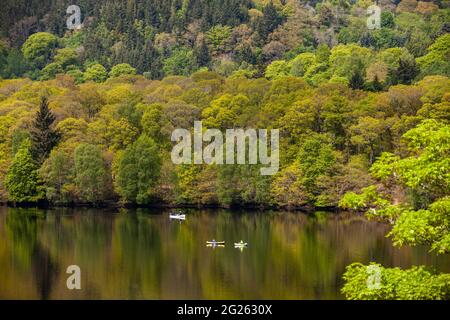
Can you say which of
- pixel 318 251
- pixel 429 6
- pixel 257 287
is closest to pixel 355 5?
pixel 429 6

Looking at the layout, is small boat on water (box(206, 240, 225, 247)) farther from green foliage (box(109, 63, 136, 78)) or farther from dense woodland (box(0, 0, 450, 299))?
green foliage (box(109, 63, 136, 78))

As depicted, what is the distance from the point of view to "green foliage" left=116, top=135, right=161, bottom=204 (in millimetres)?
57781

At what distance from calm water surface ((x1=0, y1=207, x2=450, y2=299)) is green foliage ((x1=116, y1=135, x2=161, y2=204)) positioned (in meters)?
4.31

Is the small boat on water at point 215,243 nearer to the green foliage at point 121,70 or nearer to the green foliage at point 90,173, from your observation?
the green foliage at point 90,173

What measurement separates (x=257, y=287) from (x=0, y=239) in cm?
1590

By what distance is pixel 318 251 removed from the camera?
3888 centimetres

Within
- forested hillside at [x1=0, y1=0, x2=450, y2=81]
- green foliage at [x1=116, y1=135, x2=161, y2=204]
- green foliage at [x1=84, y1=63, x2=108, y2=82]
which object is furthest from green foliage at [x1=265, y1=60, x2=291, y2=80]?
green foliage at [x1=116, y1=135, x2=161, y2=204]

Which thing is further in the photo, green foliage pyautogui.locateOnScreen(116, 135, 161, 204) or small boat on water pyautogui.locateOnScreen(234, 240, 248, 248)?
green foliage pyautogui.locateOnScreen(116, 135, 161, 204)

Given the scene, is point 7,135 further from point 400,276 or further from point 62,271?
point 400,276

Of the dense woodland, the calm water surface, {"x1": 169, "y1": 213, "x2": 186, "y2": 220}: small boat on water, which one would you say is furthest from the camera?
the dense woodland

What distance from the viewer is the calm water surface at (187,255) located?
30.6m

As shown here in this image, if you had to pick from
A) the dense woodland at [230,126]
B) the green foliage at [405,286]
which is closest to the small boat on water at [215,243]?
the dense woodland at [230,126]

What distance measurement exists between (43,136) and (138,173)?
27.0ft

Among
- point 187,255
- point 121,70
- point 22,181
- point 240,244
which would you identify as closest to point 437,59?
point 121,70
